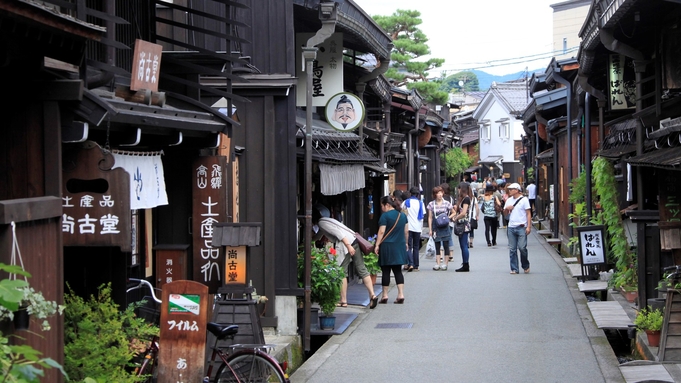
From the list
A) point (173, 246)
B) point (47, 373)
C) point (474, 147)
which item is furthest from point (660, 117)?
point (474, 147)

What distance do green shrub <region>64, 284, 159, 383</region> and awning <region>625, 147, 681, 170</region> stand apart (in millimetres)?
6008

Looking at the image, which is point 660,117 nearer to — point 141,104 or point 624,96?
point 624,96

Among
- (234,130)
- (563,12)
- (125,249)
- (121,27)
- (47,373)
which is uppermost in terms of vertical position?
(563,12)

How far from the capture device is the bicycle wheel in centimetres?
858

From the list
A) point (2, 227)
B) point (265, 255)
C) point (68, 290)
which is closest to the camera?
point (2, 227)

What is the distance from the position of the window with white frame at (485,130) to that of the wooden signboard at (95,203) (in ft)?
238

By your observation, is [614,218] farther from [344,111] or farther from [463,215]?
[463,215]

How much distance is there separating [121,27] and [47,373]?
16.8 ft

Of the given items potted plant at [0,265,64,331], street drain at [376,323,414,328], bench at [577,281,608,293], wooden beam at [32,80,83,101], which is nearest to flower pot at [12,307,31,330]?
potted plant at [0,265,64,331]

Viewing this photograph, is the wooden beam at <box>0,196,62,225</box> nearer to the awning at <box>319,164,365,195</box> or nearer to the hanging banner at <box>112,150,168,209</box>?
the hanging banner at <box>112,150,168,209</box>

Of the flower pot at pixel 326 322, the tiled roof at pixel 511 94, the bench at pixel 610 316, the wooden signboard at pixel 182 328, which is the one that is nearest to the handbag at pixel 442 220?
the bench at pixel 610 316

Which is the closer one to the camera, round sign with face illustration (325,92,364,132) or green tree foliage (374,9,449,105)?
round sign with face illustration (325,92,364,132)

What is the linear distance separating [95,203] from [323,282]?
6312 millimetres

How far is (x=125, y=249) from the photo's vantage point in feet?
24.0
